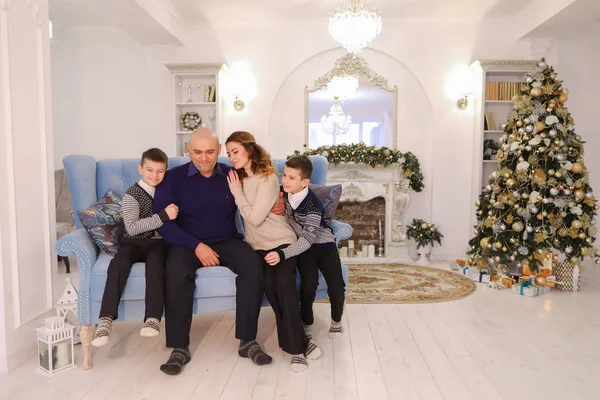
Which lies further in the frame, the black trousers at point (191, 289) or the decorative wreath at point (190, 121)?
the decorative wreath at point (190, 121)

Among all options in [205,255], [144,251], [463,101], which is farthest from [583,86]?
[144,251]

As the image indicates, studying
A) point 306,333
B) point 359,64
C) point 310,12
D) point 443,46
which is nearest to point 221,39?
point 310,12

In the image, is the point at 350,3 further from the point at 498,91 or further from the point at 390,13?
the point at 498,91

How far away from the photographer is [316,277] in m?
2.66

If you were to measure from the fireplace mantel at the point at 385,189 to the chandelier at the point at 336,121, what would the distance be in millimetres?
428

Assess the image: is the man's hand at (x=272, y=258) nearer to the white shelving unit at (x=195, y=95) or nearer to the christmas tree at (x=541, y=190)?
the christmas tree at (x=541, y=190)

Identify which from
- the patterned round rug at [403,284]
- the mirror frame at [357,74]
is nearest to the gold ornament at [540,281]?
the patterned round rug at [403,284]

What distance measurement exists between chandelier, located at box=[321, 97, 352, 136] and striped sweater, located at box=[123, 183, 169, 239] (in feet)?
10.7

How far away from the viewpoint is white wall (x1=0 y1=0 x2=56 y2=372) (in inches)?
94.7

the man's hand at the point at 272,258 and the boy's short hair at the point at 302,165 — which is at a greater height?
the boy's short hair at the point at 302,165

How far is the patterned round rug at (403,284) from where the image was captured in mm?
3840

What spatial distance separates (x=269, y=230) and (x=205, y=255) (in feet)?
1.19

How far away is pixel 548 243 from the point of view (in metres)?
4.08

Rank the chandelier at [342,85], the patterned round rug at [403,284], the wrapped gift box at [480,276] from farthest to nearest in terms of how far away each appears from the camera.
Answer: the chandelier at [342,85], the wrapped gift box at [480,276], the patterned round rug at [403,284]
